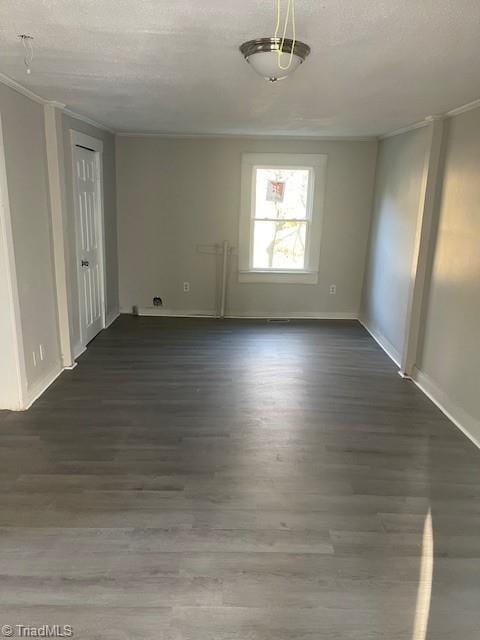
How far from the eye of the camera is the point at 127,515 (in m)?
2.41

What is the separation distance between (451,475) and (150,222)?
4549 mm

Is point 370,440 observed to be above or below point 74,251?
below

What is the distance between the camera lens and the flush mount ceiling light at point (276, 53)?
6.55 ft

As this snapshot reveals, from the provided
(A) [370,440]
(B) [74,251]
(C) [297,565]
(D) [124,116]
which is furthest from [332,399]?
(D) [124,116]

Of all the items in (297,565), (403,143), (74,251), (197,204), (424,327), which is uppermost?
(403,143)

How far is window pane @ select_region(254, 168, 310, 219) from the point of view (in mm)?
5957

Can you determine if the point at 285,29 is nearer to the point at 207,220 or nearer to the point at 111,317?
the point at 207,220

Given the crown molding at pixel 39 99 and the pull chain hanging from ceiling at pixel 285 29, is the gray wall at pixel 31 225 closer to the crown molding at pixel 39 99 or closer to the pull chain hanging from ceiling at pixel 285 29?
the crown molding at pixel 39 99

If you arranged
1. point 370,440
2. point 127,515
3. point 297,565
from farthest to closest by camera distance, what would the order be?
point 370,440 → point 127,515 → point 297,565

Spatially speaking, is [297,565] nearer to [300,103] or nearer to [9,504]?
[9,504]

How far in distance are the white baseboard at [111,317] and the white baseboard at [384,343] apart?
10.3 ft

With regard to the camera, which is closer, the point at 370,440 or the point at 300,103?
the point at 370,440

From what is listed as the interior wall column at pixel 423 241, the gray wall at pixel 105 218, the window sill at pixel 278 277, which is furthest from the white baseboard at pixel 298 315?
the interior wall column at pixel 423 241

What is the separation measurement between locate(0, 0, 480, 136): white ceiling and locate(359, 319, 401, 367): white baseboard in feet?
7.16
